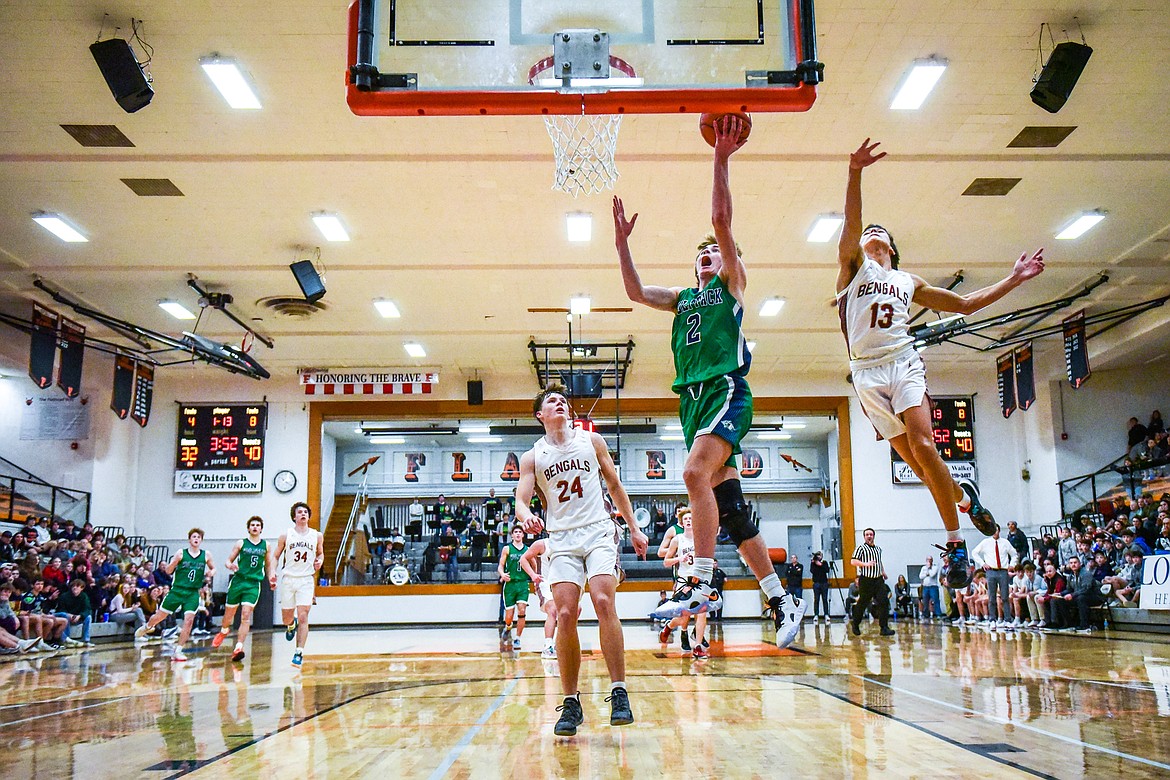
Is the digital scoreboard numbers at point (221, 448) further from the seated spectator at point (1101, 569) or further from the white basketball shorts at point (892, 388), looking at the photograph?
the white basketball shorts at point (892, 388)

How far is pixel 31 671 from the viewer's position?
11.1 metres

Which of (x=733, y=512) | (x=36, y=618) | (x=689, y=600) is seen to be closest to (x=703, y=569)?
(x=689, y=600)

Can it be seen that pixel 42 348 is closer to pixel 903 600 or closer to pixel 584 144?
pixel 584 144

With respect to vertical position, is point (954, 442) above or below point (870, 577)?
above

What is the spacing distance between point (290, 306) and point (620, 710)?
43.9 feet

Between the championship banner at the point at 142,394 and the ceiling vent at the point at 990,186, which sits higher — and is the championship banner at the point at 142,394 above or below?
below

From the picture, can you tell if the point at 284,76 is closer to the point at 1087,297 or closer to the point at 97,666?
the point at 97,666

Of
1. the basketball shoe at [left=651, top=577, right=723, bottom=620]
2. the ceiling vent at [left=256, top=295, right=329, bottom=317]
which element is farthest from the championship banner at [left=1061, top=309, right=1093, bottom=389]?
the basketball shoe at [left=651, top=577, right=723, bottom=620]

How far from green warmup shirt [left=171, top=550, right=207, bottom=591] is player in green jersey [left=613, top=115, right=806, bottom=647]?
11.1m

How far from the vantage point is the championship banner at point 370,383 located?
874 inches

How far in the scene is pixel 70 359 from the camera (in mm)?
16609

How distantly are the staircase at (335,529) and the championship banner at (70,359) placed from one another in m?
10.6

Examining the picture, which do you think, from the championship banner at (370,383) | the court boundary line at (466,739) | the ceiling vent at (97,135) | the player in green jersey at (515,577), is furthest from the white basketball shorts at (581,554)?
the championship banner at (370,383)

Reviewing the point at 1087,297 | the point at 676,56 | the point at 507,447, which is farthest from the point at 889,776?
the point at 507,447
